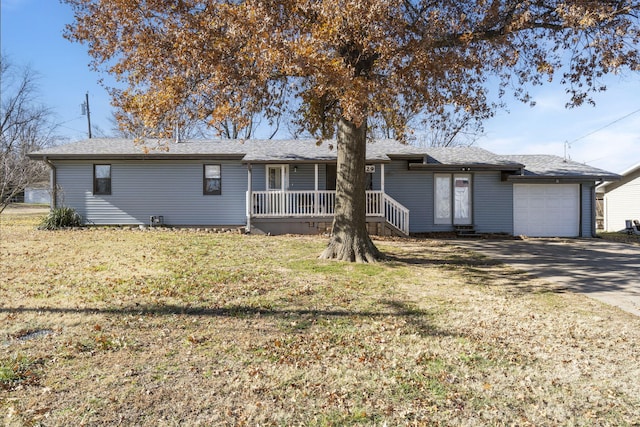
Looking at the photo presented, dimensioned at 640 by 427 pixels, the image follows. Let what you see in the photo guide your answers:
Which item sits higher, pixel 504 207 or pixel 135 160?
pixel 135 160

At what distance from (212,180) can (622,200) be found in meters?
21.4

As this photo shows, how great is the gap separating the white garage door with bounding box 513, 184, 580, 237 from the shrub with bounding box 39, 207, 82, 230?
690 inches

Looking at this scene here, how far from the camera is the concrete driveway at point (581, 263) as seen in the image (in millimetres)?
6930

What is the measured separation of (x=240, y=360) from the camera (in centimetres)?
395

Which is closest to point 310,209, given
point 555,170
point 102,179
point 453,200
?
point 453,200

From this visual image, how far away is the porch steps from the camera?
15.6 meters

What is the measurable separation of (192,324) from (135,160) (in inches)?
492

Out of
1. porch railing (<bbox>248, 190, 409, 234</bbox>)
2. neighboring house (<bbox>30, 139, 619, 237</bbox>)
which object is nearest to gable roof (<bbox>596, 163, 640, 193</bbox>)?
neighboring house (<bbox>30, 139, 619, 237</bbox>)

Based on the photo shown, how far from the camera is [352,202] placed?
9.34 meters

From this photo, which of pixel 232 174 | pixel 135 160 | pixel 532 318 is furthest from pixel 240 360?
pixel 135 160

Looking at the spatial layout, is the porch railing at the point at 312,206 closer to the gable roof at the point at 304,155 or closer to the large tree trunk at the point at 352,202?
the gable roof at the point at 304,155

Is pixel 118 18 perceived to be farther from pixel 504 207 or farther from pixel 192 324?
pixel 504 207

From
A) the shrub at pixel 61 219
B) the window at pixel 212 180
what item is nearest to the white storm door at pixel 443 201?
the window at pixel 212 180

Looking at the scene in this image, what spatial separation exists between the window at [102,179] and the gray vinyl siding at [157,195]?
6.5 inches
